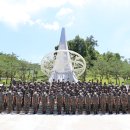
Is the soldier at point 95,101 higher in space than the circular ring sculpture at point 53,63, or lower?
lower

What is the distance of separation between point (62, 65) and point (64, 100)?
48.2 ft

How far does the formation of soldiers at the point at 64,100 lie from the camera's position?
19797 mm

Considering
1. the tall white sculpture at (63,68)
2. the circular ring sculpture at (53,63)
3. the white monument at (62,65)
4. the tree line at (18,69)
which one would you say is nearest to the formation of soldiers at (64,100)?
the white monument at (62,65)

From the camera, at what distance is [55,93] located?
20281 millimetres

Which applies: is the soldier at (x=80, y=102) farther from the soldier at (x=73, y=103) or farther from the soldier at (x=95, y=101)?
the soldier at (x=95, y=101)

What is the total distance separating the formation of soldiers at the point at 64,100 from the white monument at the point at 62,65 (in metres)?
12.0

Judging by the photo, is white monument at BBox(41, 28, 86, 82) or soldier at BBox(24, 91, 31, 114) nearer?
soldier at BBox(24, 91, 31, 114)
